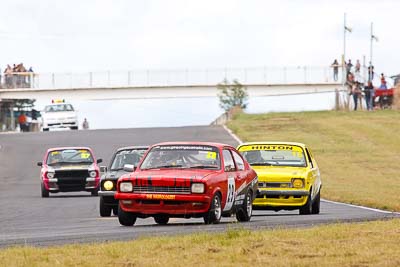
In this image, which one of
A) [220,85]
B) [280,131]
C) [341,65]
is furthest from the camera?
[220,85]

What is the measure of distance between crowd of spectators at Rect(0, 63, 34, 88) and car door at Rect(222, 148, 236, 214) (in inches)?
2574

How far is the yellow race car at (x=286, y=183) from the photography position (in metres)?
22.9

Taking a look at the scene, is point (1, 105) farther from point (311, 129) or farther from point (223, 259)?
point (223, 259)

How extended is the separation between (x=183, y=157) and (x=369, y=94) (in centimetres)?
5214

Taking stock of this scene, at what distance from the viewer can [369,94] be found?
7050cm

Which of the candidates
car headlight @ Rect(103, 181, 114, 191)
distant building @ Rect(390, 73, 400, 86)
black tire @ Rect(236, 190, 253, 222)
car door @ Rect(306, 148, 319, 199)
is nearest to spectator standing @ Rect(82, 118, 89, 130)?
distant building @ Rect(390, 73, 400, 86)

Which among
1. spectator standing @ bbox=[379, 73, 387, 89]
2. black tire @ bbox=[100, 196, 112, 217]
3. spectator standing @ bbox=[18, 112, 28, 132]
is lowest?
spectator standing @ bbox=[18, 112, 28, 132]

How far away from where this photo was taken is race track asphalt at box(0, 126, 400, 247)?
55.6 feet

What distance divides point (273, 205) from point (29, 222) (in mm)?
4529

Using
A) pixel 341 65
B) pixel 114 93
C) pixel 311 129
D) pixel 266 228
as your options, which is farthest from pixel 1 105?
pixel 266 228

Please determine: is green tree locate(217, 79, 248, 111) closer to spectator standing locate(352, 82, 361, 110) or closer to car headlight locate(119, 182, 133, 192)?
spectator standing locate(352, 82, 361, 110)

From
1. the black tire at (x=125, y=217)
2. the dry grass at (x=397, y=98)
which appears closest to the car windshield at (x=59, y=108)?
the dry grass at (x=397, y=98)

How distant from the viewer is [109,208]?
23125 mm

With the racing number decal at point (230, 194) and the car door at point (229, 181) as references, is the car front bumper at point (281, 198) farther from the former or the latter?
the racing number decal at point (230, 194)
